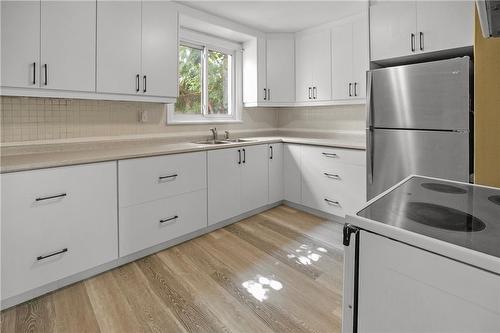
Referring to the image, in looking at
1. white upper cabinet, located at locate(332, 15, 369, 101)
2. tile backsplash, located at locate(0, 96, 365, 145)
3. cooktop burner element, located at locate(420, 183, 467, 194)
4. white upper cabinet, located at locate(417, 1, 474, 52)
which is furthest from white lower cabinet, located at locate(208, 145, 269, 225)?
cooktop burner element, located at locate(420, 183, 467, 194)

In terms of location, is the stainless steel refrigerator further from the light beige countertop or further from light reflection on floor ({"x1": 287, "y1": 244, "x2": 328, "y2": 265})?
light reflection on floor ({"x1": 287, "y1": 244, "x2": 328, "y2": 265})

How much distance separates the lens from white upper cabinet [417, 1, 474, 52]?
2.16 m

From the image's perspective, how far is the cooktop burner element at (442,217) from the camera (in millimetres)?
762

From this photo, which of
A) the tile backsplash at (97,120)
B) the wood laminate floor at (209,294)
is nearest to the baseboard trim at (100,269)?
the wood laminate floor at (209,294)

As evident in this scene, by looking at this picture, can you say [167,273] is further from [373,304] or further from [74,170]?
[373,304]

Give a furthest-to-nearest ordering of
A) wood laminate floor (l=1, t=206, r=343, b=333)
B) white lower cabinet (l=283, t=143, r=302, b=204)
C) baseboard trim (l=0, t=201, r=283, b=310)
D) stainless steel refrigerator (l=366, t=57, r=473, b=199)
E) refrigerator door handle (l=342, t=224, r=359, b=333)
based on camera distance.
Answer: white lower cabinet (l=283, t=143, r=302, b=204) → stainless steel refrigerator (l=366, t=57, r=473, b=199) → baseboard trim (l=0, t=201, r=283, b=310) → wood laminate floor (l=1, t=206, r=343, b=333) → refrigerator door handle (l=342, t=224, r=359, b=333)

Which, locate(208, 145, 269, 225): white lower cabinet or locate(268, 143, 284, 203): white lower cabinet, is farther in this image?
locate(268, 143, 284, 203): white lower cabinet

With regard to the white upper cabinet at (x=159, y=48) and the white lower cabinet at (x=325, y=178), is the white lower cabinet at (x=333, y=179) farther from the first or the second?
the white upper cabinet at (x=159, y=48)

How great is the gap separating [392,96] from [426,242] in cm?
A: 206

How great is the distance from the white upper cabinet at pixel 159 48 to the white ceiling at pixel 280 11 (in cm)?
31

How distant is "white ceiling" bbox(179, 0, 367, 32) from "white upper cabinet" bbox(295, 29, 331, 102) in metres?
0.17

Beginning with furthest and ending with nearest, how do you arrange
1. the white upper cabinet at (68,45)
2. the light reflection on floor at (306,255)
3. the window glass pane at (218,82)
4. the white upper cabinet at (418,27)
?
the window glass pane at (218,82), the light reflection on floor at (306,255), the white upper cabinet at (418,27), the white upper cabinet at (68,45)

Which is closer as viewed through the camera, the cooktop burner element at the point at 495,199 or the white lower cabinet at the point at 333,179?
the cooktop burner element at the point at 495,199

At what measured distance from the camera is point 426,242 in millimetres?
680
